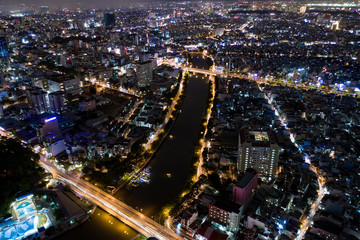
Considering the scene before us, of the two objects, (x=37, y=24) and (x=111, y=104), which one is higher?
(x=37, y=24)

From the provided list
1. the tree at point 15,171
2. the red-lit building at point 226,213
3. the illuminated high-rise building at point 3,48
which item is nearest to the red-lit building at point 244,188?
the red-lit building at point 226,213

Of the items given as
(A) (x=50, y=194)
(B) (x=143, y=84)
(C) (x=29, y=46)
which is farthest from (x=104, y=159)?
(C) (x=29, y=46)

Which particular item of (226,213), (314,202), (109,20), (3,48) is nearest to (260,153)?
(314,202)

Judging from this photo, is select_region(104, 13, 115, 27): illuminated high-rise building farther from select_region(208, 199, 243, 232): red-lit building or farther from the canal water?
select_region(208, 199, 243, 232): red-lit building

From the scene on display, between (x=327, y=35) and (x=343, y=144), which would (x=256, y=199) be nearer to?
(x=343, y=144)

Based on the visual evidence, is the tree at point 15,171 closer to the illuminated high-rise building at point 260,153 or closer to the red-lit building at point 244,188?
the red-lit building at point 244,188

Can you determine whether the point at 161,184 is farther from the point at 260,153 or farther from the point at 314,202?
the point at 314,202
